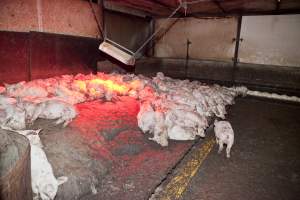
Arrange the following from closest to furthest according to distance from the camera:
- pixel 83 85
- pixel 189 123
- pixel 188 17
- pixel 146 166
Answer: pixel 146 166 → pixel 189 123 → pixel 83 85 → pixel 188 17

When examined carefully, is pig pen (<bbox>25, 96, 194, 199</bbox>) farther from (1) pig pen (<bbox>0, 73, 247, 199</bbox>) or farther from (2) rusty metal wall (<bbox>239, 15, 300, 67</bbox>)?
(2) rusty metal wall (<bbox>239, 15, 300, 67</bbox>)

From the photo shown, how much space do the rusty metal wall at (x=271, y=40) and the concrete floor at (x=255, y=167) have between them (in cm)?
384

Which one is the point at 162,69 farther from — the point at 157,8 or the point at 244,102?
the point at 244,102

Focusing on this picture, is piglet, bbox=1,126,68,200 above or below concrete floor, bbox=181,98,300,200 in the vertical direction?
above

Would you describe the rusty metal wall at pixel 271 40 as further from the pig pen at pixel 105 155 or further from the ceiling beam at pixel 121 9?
the pig pen at pixel 105 155

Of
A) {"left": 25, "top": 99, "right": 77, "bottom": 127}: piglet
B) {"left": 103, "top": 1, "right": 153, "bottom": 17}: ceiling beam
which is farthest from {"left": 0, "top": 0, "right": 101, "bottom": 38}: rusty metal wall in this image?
{"left": 25, "top": 99, "right": 77, "bottom": 127}: piglet

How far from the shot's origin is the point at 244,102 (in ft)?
22.6

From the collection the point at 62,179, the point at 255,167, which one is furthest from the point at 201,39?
the point at 62,179

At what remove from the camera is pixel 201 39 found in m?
9.36

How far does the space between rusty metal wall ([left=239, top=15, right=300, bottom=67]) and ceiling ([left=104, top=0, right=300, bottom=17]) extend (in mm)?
303

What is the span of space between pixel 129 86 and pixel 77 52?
6.27 ft

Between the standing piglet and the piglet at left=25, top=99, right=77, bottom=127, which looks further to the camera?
the standing piglet

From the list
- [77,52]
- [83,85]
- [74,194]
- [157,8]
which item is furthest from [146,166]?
[157,8]

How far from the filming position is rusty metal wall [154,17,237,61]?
8844 millimetres
